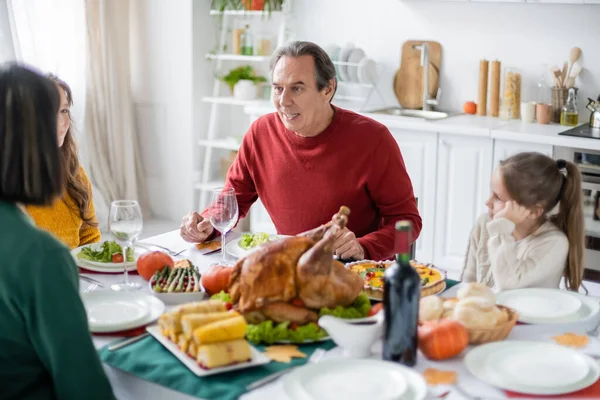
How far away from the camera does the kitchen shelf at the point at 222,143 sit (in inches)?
195

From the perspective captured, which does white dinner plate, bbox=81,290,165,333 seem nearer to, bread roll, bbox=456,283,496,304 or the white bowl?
the white bowl

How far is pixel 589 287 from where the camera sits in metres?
3.84

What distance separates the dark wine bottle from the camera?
1475 mm

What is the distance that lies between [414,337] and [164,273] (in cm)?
72

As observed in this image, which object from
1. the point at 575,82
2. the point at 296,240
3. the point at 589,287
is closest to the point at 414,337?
the point at 296,240

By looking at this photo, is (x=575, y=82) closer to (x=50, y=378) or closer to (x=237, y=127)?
(x=237, y=127)

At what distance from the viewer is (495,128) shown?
3.91 m

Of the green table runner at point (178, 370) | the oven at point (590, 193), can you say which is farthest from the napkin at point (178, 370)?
the oven at point (590, 193)

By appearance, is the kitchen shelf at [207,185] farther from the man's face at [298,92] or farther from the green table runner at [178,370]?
the green table runner at [178,370]

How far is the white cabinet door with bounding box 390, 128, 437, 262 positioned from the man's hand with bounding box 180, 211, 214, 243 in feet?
6.50

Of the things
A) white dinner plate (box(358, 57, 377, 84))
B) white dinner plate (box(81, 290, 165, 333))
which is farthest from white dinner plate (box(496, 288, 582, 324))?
white dinner plate (box(358, 57, 377, 84))

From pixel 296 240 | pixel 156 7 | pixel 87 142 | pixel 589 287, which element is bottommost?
pixel 589 287

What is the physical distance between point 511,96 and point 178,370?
3.16m

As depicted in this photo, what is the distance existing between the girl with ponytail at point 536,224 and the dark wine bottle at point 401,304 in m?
0.61
